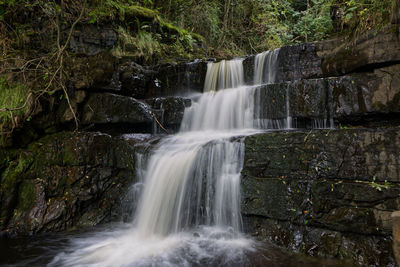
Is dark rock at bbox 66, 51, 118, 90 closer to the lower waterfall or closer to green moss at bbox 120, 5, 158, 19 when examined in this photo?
the lower waterfall

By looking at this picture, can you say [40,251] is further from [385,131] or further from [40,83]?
[385,131]

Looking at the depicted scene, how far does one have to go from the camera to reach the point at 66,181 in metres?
4.79

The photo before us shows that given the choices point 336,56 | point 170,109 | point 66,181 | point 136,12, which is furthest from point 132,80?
point 336,56

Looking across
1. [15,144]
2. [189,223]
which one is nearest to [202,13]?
[15,144]

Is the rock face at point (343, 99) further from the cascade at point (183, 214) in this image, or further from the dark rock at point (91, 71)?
the dark rock at point (91, 71)

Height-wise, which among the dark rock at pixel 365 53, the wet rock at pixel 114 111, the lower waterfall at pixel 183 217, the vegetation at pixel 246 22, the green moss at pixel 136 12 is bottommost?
the lower waterfall at pixel 183 217

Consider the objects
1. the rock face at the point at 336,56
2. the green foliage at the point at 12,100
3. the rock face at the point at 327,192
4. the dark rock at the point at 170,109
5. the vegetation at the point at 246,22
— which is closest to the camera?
the rock face at the point at 327,192

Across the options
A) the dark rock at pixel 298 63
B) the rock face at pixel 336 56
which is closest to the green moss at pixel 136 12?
the rock face at pixel 336 56

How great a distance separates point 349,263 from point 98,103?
18.0 feet

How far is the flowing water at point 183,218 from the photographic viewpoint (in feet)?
10.8

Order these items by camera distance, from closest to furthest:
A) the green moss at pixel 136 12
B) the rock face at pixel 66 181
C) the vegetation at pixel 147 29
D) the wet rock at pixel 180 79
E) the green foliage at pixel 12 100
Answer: the rock face at pixel 66 181, the green foliage at pixel 12 100, the vegetation at pixel 147 29, the wet rock at pixel 180 79, the green moss at pixel 136 12

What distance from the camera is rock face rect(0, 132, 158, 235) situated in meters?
4.46

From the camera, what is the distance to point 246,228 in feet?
12.2

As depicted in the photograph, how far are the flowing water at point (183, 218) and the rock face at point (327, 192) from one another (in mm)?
347
